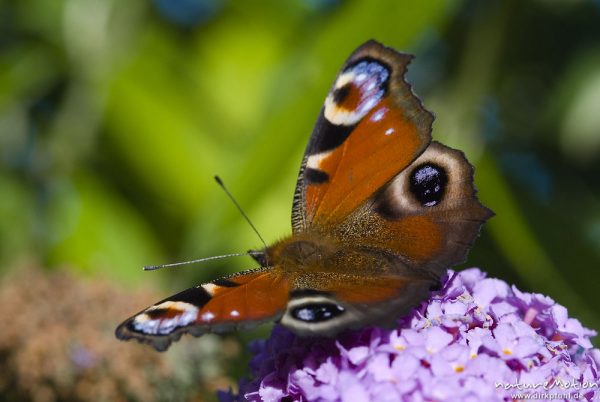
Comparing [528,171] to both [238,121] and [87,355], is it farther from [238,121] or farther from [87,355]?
[87,355]

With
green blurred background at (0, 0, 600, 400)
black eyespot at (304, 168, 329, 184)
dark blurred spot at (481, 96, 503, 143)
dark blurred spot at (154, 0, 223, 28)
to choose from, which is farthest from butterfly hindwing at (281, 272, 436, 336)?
dark blurred spot at (154, 0, 223, 28)

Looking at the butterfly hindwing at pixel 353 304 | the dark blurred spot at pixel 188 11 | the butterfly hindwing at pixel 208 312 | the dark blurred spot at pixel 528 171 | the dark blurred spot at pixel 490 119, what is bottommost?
the dark blurred spot at pixel 528 171

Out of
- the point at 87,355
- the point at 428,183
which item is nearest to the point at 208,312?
the point at 428,183

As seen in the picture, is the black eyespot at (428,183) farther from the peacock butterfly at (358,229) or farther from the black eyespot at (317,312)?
the black eyespot at (317,312)

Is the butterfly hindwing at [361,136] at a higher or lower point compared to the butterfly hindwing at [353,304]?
higher

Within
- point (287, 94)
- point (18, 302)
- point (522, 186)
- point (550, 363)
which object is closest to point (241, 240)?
point (287, 94)

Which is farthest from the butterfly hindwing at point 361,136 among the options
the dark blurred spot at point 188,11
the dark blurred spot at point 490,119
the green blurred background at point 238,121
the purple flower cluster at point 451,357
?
the dark blurred spot at point 188,11

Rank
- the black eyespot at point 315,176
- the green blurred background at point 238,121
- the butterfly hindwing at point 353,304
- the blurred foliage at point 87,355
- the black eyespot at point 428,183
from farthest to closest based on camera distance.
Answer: the green blurred background at point 238,121 < the blurred foliage at point 87,355 < the black eyespot at point 315,176 < the black eyespot at point 428,183 < the butterfly hindwing at point 353,304
